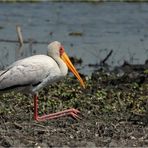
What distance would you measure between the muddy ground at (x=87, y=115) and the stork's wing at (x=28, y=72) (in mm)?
465

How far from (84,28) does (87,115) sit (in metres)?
13.4

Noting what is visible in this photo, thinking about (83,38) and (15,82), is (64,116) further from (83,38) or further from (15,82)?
(83,38)

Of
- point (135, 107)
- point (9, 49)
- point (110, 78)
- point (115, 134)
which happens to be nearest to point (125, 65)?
point (110, 78)

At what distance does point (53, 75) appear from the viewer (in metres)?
9.37

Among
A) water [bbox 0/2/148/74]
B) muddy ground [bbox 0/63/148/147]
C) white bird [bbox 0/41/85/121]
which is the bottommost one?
muddy ground [bbox 0/63/148/147]

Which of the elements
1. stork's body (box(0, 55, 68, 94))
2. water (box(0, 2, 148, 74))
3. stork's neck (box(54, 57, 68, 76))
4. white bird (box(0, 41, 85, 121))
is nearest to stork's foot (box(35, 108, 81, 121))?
white bird (box(0, 41, 85, 121))

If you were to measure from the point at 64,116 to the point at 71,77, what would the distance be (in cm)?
370

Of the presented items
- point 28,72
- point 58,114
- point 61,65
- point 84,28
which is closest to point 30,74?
point 28,72

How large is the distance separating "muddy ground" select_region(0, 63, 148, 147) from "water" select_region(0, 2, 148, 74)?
286cm

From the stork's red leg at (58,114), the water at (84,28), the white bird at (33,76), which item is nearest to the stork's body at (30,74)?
the white bird at (33,76)

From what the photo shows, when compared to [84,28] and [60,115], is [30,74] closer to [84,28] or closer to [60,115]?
[60,115]

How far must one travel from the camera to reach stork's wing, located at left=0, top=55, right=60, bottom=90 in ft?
30.4

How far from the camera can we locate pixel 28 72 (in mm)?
9328

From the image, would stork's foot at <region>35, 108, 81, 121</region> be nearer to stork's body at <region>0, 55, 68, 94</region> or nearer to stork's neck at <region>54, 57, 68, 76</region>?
stork's body at <region>0, 55, 68, 94</region>
